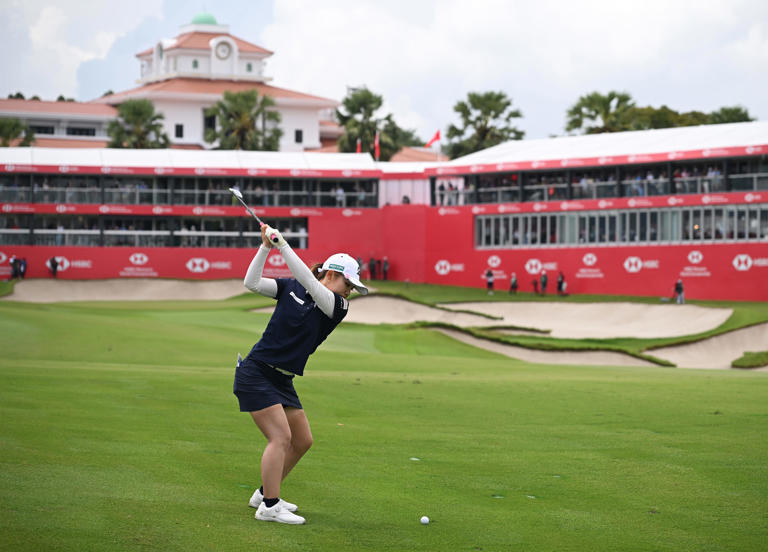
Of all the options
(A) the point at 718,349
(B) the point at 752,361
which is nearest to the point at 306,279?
(B) the point at 752,361

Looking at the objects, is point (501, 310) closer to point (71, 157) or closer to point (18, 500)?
point (71, 157)

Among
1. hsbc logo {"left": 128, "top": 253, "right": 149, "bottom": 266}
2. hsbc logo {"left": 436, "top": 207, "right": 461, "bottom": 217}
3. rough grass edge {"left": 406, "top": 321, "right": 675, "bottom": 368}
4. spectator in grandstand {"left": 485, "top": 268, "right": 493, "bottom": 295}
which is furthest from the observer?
hsbc logo {"left": 128, "top": 253, "right": 149, "bottom": 266}

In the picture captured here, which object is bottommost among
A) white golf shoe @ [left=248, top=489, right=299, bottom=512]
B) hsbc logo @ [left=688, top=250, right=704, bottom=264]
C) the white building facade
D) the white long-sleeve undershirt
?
white golf shoe @ [left=248, top=489, right=299, bottom=512]

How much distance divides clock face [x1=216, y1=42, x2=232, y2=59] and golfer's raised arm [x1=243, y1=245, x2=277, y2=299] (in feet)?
362

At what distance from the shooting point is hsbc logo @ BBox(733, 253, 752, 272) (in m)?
54.4

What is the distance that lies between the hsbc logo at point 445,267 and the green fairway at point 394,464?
4387 centimetres

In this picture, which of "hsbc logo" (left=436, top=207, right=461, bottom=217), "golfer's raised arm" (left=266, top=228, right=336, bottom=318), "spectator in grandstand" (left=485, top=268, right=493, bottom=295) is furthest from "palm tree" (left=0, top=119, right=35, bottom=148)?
"golfer's raised arm" (left=266, top=228, right=336, bottom=318)

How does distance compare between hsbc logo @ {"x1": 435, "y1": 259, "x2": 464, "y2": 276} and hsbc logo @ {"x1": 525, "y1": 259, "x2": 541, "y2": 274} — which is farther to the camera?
hsbc logo @ {"x1": 435, "y1": 259, "x2": 464, "y2": 276}

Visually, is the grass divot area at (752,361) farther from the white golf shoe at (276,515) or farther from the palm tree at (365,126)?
the palm tree at (365,126)

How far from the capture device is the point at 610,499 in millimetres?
10039

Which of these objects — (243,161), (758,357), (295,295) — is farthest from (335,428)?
(243,161)

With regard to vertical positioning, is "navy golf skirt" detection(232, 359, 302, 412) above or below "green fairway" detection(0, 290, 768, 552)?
above

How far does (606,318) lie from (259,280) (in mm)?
44400

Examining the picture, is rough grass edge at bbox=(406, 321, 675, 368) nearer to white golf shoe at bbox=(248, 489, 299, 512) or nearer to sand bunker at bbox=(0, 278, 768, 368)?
sand bunker at bbox=(0, 278, 768, 368)
